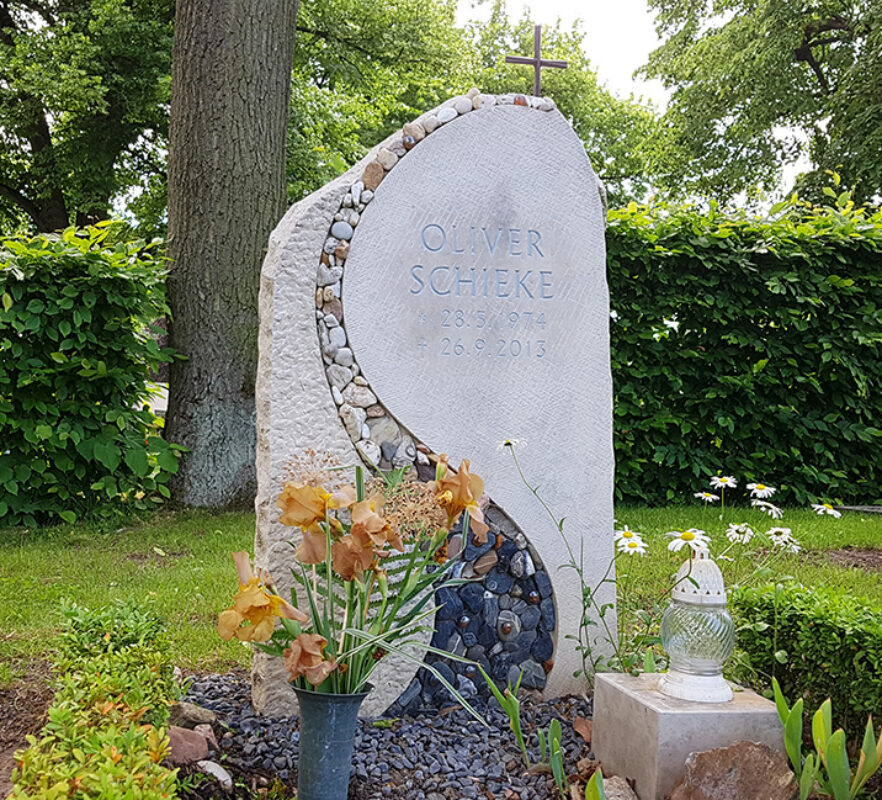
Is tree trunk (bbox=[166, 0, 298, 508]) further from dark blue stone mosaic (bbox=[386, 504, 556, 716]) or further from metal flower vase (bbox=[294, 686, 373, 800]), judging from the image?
metal flower vase (bbox=[294, 686, 373, 800])

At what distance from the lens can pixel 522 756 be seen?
274 centimetres

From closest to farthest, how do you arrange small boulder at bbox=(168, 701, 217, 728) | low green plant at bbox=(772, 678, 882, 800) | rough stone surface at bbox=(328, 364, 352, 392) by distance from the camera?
1. low green plant at bbox=(772, 678, 882, 800)
2. small boulder at bbox=(168, 701, 217, 728)
3. rough stone surface at bbox=(328, 364, 352, 392)

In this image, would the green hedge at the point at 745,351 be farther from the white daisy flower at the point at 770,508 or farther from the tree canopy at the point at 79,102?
the tree canopy at the point at 79,102

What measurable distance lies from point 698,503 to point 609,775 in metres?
4.59

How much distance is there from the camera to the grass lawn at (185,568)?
3803mm

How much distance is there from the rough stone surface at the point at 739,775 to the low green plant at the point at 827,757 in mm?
59

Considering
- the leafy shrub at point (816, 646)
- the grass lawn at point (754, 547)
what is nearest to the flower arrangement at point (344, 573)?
the leafy shrub at point (816, 646)

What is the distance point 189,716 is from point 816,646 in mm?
1894

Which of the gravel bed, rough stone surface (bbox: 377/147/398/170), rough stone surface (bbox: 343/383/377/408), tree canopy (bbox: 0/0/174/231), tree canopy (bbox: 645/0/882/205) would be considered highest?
tree canopy (bbox: 645/0/882/205)

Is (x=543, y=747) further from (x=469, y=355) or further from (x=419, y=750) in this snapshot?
(x=469, y=355)

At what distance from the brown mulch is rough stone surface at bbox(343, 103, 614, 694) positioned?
59.7 inches

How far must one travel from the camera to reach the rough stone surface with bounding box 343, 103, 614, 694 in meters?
3.10

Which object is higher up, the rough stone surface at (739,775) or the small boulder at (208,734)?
the rough stone surface at (739,775)

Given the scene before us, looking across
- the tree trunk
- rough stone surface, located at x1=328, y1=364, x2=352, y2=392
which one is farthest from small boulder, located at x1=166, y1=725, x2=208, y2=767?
the tree trunk
